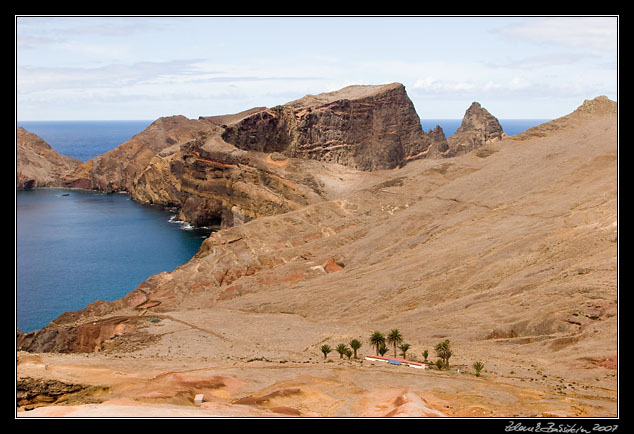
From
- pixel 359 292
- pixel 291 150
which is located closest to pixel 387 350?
pixel 359 292

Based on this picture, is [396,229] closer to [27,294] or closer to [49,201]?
[27,294]

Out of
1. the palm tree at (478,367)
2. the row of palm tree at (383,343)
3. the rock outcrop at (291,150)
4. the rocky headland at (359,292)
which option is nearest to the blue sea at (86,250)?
the rock outcrop at (291,150)

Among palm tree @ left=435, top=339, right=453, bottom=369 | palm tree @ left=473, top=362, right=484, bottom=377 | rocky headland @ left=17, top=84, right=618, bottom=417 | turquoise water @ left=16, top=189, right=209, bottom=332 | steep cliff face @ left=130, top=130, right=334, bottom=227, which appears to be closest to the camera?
rocky headland @ left=17, top=84, right=618, bottom=417

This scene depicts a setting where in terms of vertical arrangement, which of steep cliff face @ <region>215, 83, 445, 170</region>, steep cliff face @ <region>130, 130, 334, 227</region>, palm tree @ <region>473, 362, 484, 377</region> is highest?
steep cliff face @ <region>215, 83, 445, 170</region>

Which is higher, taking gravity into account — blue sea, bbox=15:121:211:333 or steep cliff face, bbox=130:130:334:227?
steep cliff face, bbox=130:130:334:227

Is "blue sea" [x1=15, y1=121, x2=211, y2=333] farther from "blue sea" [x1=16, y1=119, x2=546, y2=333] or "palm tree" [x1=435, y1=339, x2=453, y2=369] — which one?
"palm tree" [x1=435, y1=339, x2=453, y2=369]

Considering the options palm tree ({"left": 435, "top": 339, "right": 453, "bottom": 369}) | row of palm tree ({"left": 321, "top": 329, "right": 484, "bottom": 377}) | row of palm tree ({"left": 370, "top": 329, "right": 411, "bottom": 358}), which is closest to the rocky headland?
Result: palm tree ({"left": 435, "top": 339, "right": 453, "bottom": 369})
